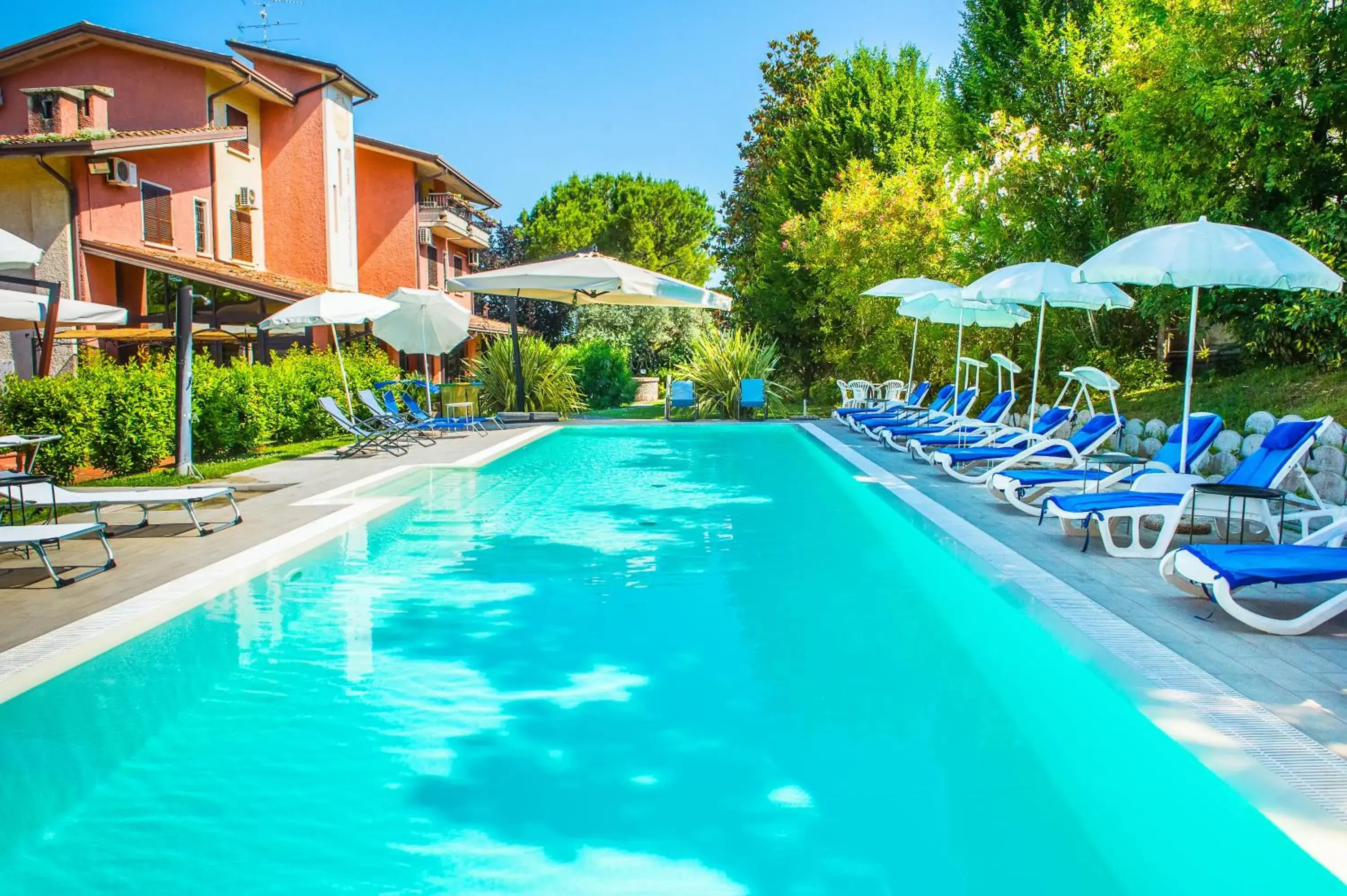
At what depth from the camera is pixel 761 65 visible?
1396 inches

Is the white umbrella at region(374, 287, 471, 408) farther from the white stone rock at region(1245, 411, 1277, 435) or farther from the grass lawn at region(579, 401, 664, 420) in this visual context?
the white stone rock at region(1245, 411, 1277, 435)

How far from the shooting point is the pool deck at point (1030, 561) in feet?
13.8

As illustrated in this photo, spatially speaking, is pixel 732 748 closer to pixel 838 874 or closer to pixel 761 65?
pixel 838 874

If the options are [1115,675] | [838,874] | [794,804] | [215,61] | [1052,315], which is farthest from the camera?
[215,61]

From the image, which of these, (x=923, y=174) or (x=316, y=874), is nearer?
(x=316, y=874)

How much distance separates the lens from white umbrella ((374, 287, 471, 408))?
696 inches

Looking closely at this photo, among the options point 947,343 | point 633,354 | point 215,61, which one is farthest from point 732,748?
point 633,354

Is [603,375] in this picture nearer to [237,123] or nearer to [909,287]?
[237,123]

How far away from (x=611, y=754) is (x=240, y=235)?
2394cm

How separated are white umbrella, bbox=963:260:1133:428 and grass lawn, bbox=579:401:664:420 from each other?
1174cm

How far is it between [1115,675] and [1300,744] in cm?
88

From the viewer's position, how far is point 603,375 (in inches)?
1110

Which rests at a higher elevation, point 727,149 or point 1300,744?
point 727,149

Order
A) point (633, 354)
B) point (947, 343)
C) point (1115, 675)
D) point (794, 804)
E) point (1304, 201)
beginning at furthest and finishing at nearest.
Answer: point (633, 354) → point (947, 343) → point (1304, 201) → point (1115, 675) → point (794, 804)
